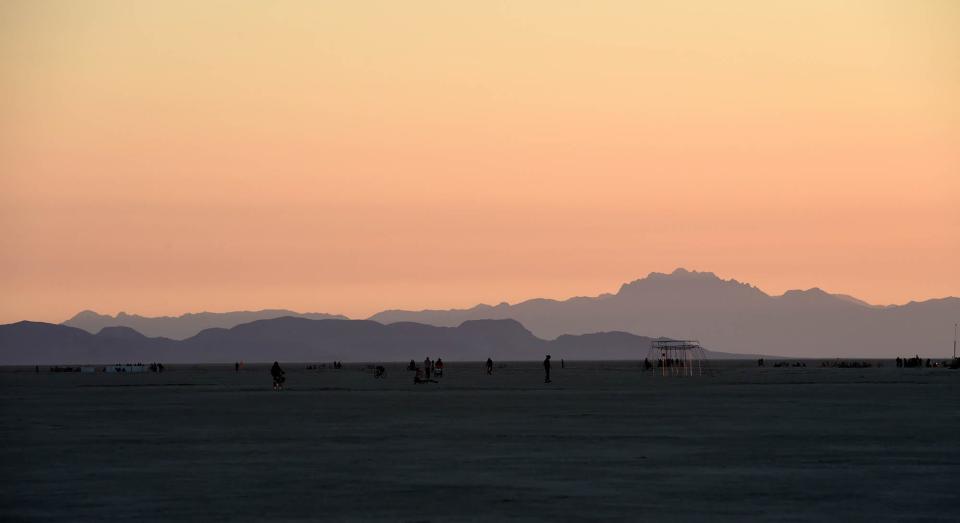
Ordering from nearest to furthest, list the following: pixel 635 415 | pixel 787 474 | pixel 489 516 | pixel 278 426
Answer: pixel 489 516 → pixel 787 474 → pixel 278 426 → pixel 635 415

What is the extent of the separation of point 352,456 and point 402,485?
22.2 feet

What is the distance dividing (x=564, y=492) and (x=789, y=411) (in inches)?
1209

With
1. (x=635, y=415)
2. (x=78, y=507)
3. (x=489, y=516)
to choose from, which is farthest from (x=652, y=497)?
(x=635, y=415)

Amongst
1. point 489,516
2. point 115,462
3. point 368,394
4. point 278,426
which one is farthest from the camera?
point 368,394

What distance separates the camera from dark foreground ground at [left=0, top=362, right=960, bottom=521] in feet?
81.3

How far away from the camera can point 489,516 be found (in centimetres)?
2383

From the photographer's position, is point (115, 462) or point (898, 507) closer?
point (898, 507)

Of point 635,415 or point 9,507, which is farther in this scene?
point 635,415

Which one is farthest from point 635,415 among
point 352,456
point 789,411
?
point 352,456

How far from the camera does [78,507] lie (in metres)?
25.0

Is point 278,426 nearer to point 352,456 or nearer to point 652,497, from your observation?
point 352,456

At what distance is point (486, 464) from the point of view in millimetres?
32531

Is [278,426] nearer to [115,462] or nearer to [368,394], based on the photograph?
[115,462]

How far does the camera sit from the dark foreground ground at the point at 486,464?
2477 centimetres
